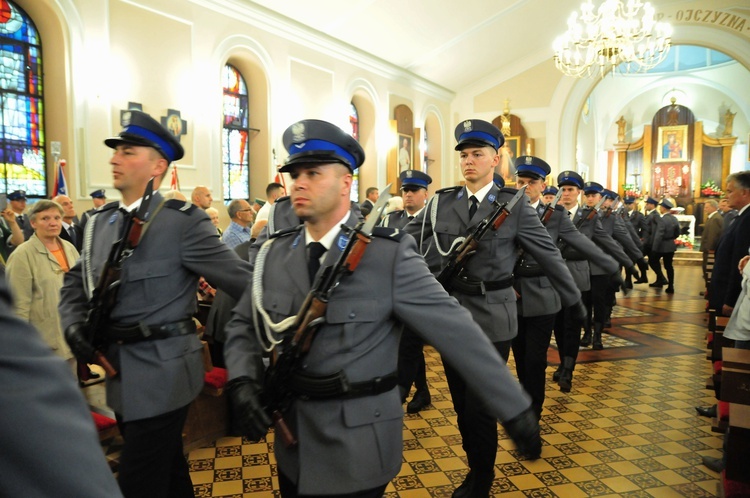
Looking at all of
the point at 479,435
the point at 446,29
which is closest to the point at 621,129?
the point at 446,29

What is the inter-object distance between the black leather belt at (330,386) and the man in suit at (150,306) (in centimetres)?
77

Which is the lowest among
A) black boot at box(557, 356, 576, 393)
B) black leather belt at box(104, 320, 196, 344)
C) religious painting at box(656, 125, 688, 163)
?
black boot at box(557, 356, 576, 393)

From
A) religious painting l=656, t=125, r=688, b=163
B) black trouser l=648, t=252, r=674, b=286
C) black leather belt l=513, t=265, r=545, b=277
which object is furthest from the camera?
religious painting l=656, t=125, r=688, b=163

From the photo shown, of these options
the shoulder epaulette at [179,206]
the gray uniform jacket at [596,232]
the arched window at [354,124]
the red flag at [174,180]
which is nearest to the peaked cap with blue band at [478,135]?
the shoulder epaulette at [179,206]

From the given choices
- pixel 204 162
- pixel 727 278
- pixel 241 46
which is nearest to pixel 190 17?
pixel 241 46

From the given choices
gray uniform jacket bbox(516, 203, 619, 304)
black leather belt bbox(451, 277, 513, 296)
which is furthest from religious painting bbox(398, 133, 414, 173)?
black leather belt bbox(451, 277, 513, 296)

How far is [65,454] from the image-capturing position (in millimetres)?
572

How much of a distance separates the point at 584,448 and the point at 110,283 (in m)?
2.97

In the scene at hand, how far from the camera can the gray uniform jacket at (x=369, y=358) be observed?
4.94 feet

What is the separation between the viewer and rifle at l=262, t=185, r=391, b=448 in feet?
4.92

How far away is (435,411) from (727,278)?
2.40 metres

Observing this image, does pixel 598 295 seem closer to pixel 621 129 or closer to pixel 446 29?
→ pixel 446 29

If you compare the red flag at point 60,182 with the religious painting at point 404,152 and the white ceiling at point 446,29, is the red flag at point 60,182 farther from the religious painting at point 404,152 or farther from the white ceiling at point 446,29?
the religious painting at point 404,152

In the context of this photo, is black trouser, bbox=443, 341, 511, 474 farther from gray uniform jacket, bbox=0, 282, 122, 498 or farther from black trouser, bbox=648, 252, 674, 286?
black trouser, bbox=648, 252, 674, 286
